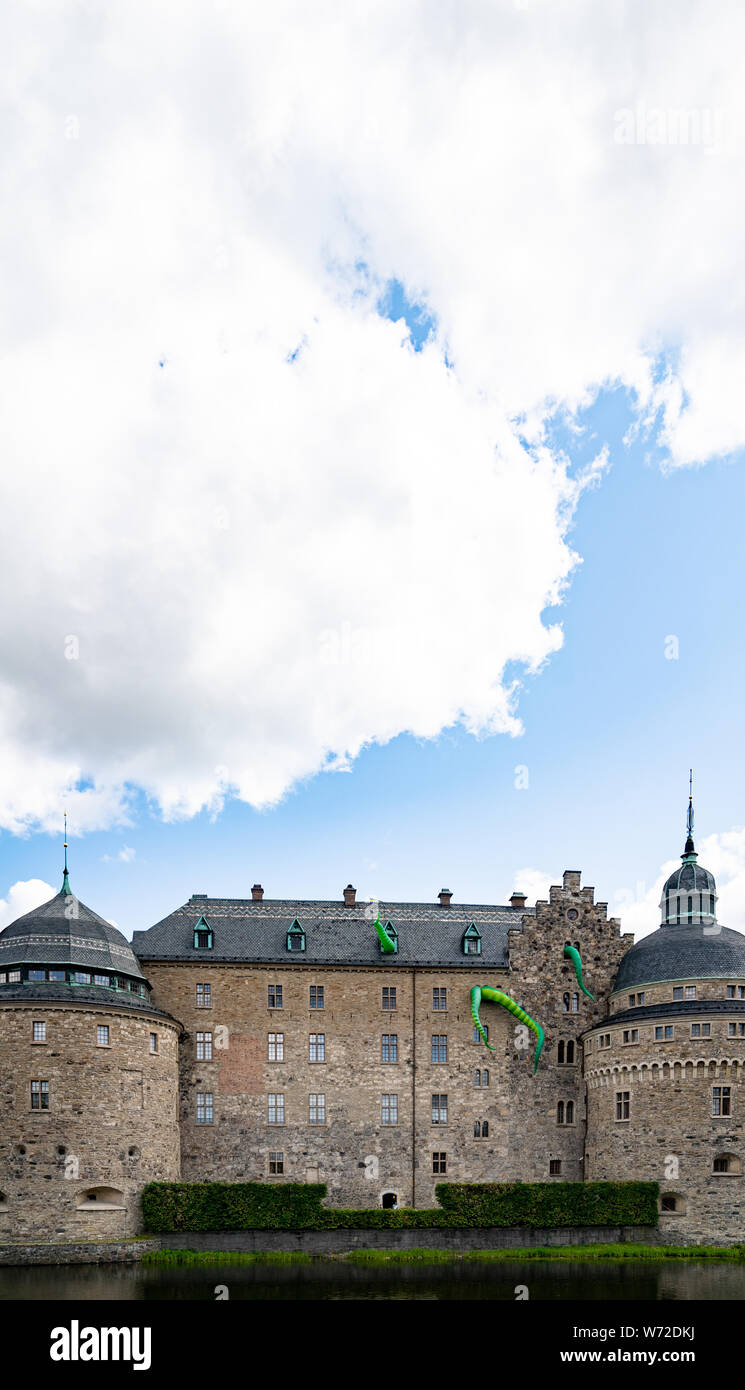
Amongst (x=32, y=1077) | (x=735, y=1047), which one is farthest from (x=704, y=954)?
(x=32, y=1077)

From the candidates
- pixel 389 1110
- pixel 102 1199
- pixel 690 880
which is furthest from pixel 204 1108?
pixel 690 880

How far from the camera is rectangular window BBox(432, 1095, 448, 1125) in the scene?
5762 cm

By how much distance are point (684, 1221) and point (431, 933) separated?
19037 millimetres

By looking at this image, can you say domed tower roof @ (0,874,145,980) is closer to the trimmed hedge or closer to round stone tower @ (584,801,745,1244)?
the trimmed hedge

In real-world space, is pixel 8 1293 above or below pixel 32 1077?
below

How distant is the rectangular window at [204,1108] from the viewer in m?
56.2

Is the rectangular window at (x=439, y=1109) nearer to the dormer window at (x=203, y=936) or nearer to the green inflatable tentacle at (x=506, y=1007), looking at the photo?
the green inflatable tentacle at (x=506, y=1007)

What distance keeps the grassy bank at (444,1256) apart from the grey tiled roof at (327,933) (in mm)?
15887

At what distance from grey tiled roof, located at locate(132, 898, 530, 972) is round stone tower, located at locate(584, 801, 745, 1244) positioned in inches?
312

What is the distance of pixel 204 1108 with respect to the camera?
185 feet

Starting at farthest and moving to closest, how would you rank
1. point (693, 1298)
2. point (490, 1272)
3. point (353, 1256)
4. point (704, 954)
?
1. point (704, 954)
2. point (353, 1256)
3. point (490, 1272)
4. point (693, 1298)

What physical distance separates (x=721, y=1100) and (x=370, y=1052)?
1744cm
